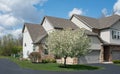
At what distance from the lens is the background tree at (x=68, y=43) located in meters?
25.6

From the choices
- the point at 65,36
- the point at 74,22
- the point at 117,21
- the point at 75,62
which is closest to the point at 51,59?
the point at 75,62

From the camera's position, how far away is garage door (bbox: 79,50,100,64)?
113 feet

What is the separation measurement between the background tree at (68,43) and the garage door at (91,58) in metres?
7.95

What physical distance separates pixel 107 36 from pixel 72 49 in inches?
623

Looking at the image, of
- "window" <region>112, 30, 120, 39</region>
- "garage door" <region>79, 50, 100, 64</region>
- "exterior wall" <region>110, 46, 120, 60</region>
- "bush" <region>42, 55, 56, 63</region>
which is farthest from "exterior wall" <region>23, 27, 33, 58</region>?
"window" <region>112, 30, 120, 39</region>

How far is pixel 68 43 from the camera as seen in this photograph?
25672 mm

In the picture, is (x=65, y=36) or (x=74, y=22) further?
(x=74, y=22)

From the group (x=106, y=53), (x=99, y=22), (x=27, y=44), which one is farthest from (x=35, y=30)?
(x=106, y=53)

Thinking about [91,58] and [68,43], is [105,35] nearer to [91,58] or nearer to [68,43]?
[91,58]

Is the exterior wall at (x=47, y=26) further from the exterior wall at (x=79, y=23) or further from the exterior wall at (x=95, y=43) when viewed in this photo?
the exterior wall at (x=95, y=43)

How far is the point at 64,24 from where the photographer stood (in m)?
39.2

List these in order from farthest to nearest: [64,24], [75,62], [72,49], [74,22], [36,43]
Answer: [74,22] → [64,24] → [36,43] → [75,62] → [72,49]

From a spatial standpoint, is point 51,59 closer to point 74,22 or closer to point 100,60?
point 100,60

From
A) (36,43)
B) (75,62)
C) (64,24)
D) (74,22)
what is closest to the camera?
(75,62)
